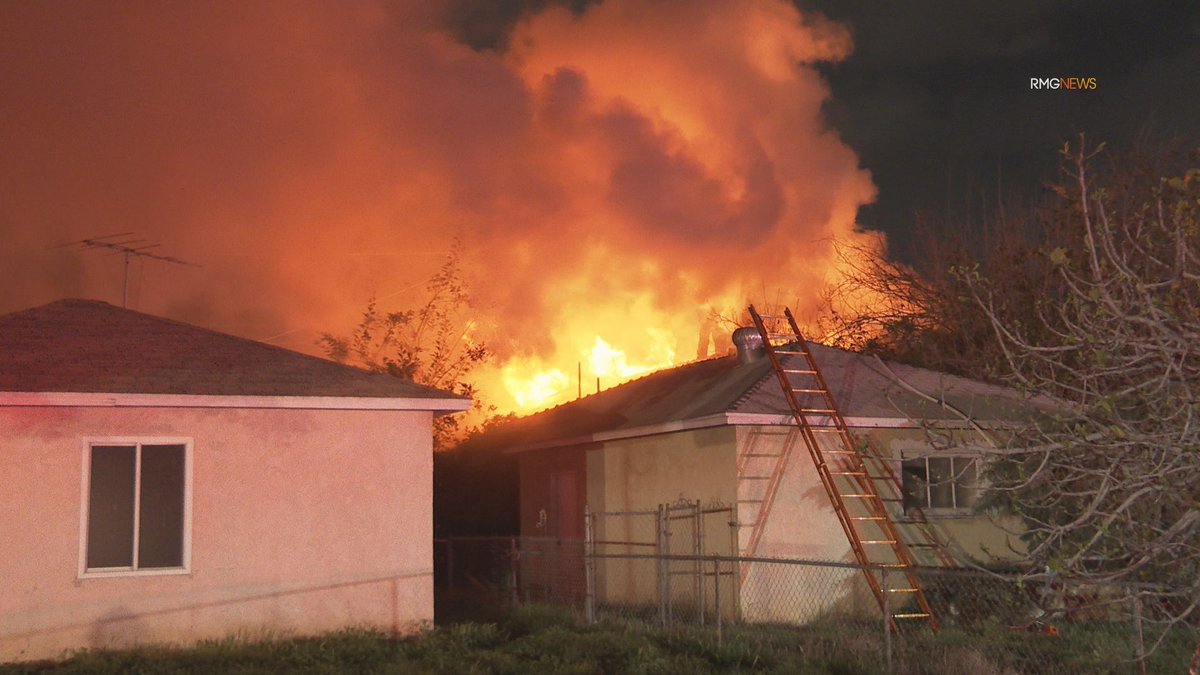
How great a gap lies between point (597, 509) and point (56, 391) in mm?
9571

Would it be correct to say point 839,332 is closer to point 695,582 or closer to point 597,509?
point 597,509

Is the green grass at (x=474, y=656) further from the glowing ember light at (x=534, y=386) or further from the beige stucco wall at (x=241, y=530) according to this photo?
the glowing ember light at (x=534, y=386)

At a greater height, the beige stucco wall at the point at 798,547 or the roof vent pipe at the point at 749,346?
the roof vent pipe at the point at 749,346

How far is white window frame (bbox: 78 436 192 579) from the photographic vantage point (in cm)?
1283

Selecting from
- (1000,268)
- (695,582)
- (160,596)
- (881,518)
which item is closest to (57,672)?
(160,596)

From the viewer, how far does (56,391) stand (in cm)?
1270

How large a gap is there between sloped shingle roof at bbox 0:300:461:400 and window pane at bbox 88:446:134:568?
79 centimetres

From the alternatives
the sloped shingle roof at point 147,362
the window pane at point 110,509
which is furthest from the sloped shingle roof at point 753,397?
the window pane at point 110,509

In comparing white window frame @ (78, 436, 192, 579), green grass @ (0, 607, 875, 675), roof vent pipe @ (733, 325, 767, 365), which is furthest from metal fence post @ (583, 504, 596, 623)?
white window frame @ (78, 436, 192, 579)

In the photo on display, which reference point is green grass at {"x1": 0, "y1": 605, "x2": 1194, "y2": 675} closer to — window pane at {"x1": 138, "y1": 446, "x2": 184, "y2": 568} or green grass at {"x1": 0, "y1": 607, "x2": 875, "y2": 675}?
green grass at {"x1": 0, "y1": 607, "x2": 875, "y2": 675}

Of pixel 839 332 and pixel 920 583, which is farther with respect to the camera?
pixel 839 332

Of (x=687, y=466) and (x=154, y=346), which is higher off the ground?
(x=154, y=346)

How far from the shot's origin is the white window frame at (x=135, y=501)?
1283cm

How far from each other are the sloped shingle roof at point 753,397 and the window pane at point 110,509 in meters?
7.32
